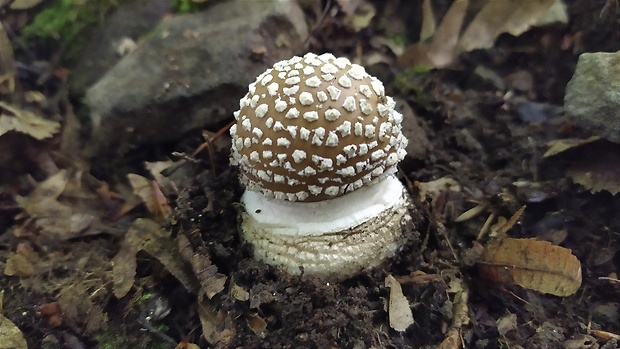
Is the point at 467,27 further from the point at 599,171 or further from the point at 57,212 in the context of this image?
Answer: the point at 57,212

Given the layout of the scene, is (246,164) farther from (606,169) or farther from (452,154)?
(606,169)

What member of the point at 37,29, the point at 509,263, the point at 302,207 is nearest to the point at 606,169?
the point at 509,263

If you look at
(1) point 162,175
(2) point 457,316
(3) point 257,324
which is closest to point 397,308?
(2) point 457,316

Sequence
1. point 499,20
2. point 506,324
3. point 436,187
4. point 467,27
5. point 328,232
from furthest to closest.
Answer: point 467,27 → point 499,20 → point 436,187 → point 328,232 → point 506,324

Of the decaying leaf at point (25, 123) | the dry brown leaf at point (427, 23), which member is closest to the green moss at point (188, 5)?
the decaying leaf at point (25, 123)

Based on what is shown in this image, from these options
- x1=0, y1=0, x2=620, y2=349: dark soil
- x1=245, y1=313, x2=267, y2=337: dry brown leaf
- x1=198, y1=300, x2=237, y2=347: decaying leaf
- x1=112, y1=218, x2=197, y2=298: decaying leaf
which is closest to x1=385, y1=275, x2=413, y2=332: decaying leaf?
x1=0, y1=0, x2=620, y2=349: dark soil

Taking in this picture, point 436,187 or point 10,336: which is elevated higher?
point 436,187

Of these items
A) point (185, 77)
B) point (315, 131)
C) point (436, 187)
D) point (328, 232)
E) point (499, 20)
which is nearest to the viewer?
point (315, 131)
